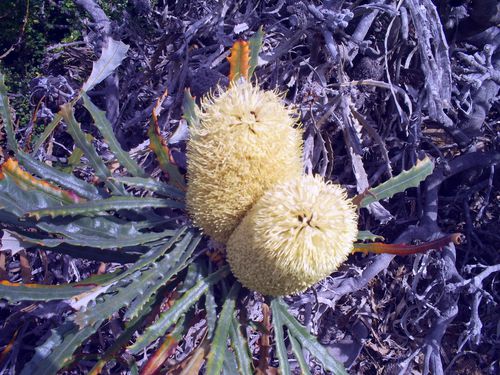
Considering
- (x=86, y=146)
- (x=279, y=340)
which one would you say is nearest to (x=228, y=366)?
(x=279, y=340)

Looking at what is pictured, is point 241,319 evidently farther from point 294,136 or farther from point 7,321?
point 7,321

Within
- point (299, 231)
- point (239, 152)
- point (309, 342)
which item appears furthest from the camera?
point (309, 342)

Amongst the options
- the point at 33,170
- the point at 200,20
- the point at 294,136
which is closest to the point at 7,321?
the point at 33,170

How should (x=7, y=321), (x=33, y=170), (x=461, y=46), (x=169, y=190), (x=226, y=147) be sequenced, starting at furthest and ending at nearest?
1. (x=461, y=46)
2. (x=7, y=321)
3. (x=169, y=190)
4. (x=33, y=170)
5. (x=226, y=147)

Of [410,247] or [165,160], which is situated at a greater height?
[165,160]

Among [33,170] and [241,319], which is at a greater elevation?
[33,170]

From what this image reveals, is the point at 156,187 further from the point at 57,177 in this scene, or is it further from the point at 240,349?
the point at 240,349

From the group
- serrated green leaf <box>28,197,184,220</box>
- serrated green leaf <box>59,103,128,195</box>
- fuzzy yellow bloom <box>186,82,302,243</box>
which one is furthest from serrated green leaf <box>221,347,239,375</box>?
serrated green leaf <box>59,103,128,195</box>

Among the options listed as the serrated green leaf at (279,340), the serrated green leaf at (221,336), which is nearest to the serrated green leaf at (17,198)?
the serrated green leaf at (221,336)
